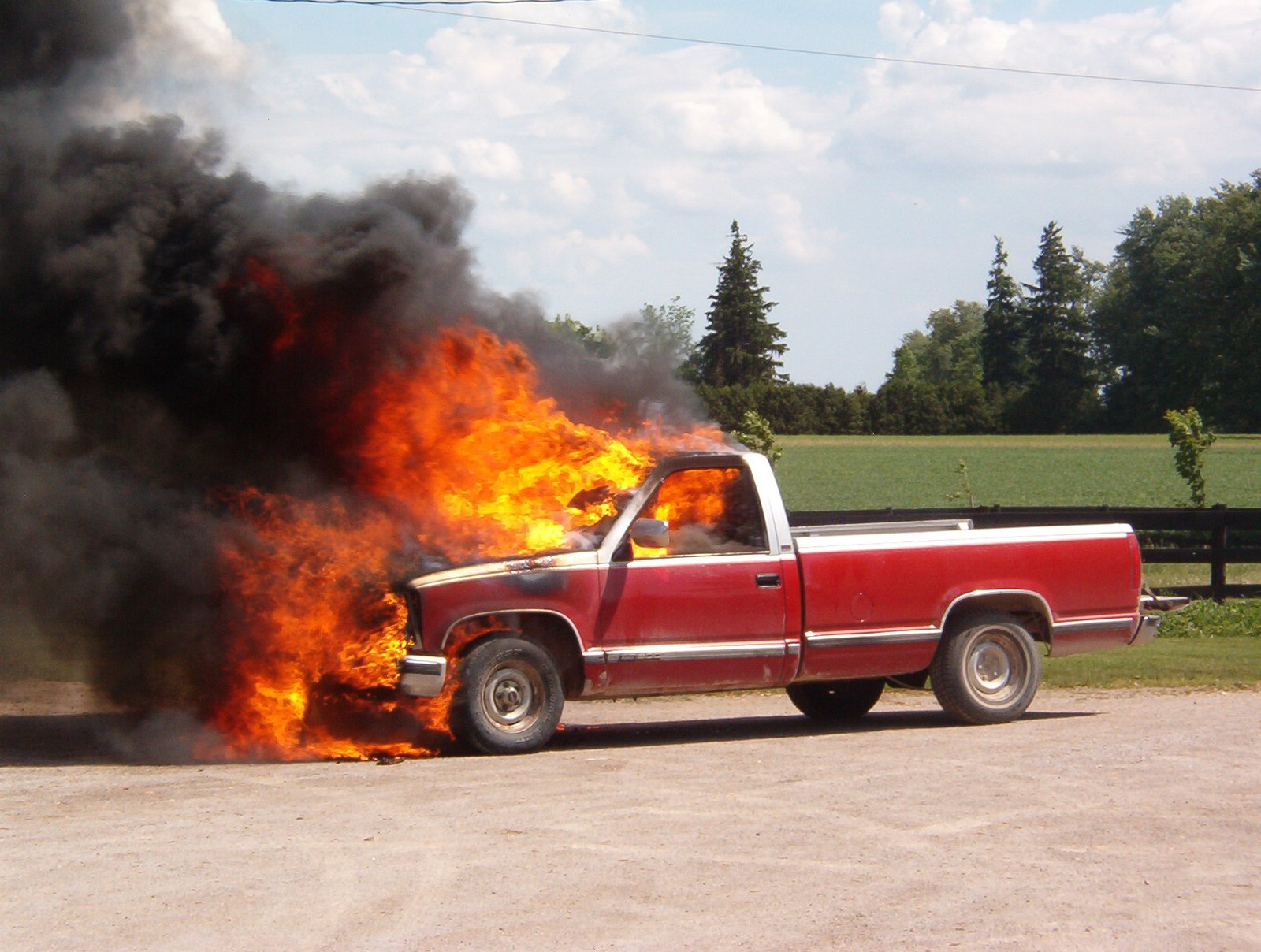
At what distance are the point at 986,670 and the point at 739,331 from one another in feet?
182

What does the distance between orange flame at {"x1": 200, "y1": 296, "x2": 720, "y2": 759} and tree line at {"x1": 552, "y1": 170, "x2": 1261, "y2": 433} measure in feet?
103

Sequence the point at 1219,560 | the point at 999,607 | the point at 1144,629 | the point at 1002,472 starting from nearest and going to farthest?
the point at 999,607 < the point at 1144,629 < the point at 1219,560 < the point at 1002,472

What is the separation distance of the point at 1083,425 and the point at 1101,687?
8769 cm

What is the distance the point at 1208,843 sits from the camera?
7.03 m


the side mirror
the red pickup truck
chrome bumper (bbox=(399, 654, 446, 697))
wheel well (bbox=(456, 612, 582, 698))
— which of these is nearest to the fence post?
the red pickup truck

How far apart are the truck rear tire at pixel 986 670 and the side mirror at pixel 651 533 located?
2479mm

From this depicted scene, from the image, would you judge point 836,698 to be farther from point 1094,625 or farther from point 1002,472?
point 1002,472

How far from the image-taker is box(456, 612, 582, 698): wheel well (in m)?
9.83

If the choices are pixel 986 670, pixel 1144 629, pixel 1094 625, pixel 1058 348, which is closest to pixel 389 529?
pixel 986 670

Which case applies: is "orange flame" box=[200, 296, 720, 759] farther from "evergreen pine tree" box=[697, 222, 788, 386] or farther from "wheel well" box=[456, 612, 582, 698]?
"evergreen pine tree" box=[697, 222, 788, 386]

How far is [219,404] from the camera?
37.6ft

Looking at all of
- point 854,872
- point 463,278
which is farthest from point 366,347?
point 854,872

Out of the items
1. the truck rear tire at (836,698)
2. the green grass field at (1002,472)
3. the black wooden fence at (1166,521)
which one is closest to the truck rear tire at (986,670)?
the truck rear tire at (836,698)

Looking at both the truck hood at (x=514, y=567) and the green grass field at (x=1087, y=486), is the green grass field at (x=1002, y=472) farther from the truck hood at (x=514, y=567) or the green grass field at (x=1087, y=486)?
the truck hood at (x=514, y=567)
